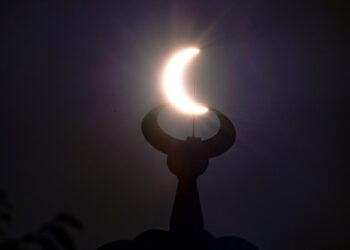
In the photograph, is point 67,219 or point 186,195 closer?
point 67,219

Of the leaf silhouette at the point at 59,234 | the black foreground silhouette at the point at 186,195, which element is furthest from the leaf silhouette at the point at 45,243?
the black foreground silhouette at the point at 186,195

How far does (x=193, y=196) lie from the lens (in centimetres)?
491

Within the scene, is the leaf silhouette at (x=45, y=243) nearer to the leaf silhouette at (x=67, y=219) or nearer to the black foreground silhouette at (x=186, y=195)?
the leaf silhouette at (x=67, y=219)

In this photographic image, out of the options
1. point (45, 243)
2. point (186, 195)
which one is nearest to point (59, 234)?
point (45, 243)

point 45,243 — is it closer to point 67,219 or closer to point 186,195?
point 67,219

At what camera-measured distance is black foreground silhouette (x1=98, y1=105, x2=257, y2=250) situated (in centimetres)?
472

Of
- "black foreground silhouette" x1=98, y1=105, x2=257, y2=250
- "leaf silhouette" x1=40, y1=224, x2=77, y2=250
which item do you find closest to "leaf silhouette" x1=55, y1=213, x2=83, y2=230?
"leaf silhouette" x1=40, y1=224, x2=77, y2=250

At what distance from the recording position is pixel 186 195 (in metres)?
4.90

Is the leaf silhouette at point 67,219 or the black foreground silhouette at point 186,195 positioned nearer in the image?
the leaf silhouette at point 67,219

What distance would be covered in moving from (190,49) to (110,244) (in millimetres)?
3190

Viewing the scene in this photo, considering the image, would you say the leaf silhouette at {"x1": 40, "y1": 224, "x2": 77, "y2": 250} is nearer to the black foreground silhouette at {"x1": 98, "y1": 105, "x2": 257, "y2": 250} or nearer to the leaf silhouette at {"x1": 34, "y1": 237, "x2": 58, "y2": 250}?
the leaf silhouette at {"x1": 34, "y1": 237, "x2": 58, "y2": 250}

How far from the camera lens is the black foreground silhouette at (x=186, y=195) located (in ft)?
15.5

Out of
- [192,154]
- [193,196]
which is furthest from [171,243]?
[192,154]

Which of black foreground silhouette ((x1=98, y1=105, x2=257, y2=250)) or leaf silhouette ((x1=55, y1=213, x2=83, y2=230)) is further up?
black foreground silhouette ((x1=98, y1=105, x2=257, y2=250))
